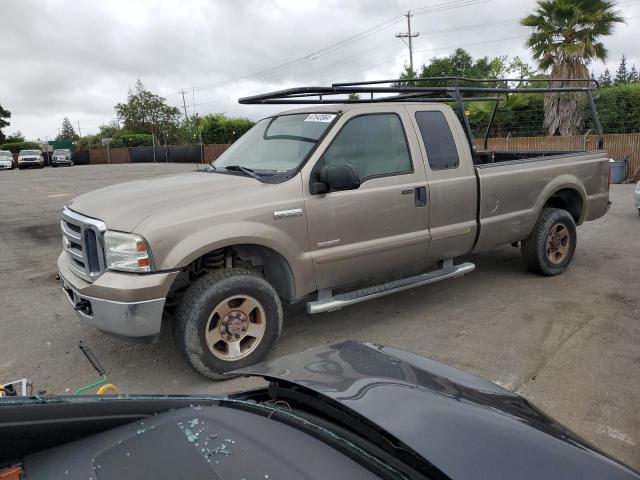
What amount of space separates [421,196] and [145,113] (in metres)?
68.3

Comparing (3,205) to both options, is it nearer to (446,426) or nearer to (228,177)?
(228,177)

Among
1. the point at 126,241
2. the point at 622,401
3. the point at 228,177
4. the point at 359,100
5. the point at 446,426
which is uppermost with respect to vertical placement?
the point at 359,100

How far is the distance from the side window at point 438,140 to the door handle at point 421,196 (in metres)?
0.28

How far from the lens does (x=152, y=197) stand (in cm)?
382

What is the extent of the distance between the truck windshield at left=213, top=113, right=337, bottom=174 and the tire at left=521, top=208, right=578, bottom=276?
2931 millimetres

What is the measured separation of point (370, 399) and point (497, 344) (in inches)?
118

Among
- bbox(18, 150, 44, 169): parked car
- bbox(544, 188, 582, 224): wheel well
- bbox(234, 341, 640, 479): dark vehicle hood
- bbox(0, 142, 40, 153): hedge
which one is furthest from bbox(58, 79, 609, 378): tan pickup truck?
bbox(0, 142, 40, 153): hedge

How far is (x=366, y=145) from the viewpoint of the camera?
4566mm

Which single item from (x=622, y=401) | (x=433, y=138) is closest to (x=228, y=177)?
(x=433, y=138)

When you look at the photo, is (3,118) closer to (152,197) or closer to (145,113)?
(145,113)

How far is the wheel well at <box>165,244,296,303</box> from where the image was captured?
12.9 feet

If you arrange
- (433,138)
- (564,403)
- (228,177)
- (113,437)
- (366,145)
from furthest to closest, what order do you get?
(433,138)
(366,145)
(228,177)
(564,403)
(113,437)

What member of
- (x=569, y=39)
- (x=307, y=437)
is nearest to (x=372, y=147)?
(x=307, y=437)

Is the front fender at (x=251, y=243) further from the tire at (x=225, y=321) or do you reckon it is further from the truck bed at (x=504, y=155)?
the truck bed at (x=504, y=155)
